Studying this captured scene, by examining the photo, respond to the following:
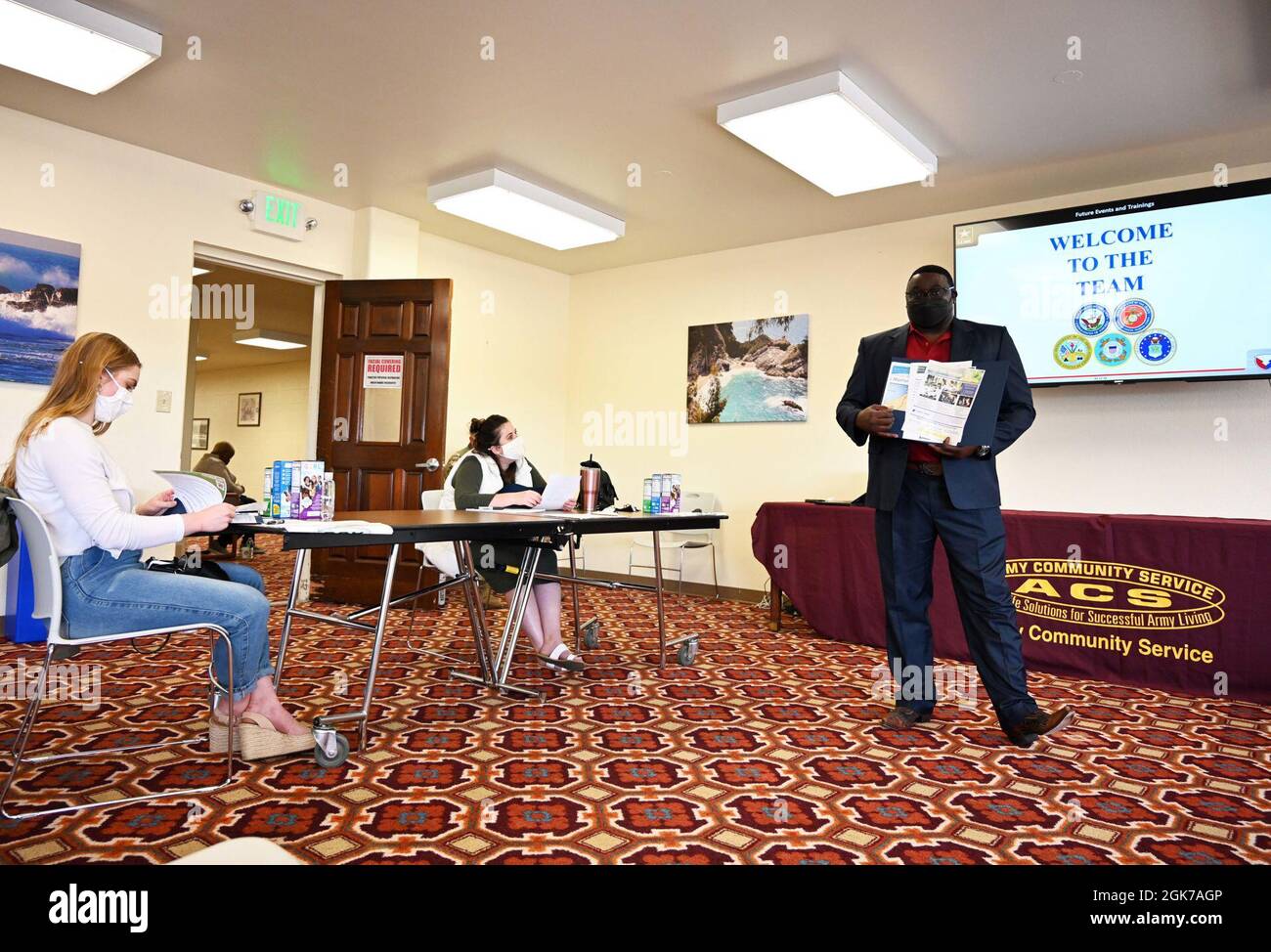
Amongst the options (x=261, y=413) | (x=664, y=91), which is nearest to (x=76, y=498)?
(x=664, y=91)

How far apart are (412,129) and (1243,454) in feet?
16.7

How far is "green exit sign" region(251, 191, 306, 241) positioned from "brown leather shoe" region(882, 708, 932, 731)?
16.2 feet

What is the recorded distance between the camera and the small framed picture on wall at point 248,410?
13492 millimetres

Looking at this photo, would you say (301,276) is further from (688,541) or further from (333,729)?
(333,729)

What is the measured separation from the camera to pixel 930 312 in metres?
2.88

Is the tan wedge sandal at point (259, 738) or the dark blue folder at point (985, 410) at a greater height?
the dark blue folder at point (985, 410)

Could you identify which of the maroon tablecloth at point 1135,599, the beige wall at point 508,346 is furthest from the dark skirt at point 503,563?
the beige wall at point 508,346

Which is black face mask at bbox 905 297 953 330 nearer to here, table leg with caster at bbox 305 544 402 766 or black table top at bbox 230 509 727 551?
black table top at bbox 230 509 727 551

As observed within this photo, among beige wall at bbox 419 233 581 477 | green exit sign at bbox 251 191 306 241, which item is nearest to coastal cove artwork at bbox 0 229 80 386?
green exit sign at bbox 251 191 306 241

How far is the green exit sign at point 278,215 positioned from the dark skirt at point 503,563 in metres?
3.20

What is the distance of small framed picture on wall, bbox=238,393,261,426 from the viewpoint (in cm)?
1349

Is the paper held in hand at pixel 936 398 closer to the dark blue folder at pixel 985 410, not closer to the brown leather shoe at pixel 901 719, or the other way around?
the dark blue folder at pixel 985 410

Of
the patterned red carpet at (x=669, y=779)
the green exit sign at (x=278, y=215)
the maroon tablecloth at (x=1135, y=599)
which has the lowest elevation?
the patterned red carpet at (x=669, y=779)
